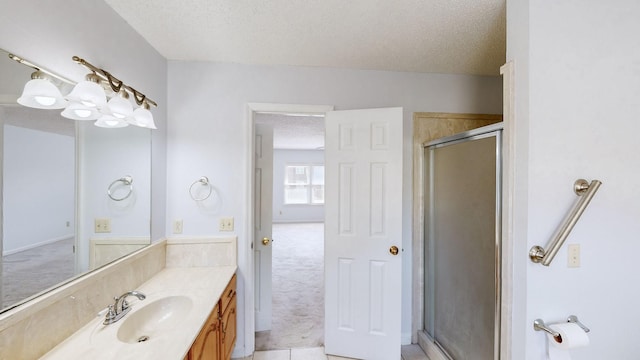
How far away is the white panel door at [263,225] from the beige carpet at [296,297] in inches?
8.1

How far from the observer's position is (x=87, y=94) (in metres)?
1.11

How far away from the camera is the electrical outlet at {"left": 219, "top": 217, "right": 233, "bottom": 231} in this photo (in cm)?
201

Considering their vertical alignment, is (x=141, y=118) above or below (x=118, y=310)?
above

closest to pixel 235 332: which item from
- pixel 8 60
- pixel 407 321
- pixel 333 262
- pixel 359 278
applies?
pixel 333 262

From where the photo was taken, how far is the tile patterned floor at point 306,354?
2.02 m

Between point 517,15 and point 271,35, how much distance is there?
138 cm

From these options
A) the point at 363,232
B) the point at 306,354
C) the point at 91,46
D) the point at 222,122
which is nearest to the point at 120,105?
the point at 91,46

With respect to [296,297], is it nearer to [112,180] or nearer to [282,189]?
[112,180]

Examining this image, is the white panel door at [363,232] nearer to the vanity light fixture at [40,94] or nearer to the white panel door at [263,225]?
the white panel door at [263,225]

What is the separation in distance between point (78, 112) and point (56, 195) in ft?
1.27

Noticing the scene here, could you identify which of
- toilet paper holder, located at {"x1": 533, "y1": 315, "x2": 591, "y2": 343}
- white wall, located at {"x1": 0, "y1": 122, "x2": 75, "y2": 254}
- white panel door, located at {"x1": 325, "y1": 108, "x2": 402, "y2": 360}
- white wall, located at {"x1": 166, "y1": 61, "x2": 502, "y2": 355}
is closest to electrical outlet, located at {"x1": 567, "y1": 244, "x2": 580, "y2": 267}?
toilet paper holder, located at {"x1": 533, "y1": 315, "x2": 591, "y2": 343}

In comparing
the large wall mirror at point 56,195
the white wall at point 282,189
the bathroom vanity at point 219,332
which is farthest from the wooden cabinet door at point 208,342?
the white wall at point 282,189

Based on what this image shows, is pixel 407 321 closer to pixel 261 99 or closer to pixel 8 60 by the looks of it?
pixel 261 99

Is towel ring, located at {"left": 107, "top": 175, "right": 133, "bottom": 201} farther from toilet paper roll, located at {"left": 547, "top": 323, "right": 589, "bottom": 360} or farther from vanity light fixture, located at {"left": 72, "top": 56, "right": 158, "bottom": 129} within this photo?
toilet paper roll, located at {"left": 547, "top": 323, "right": 589, "bottom": 360}
